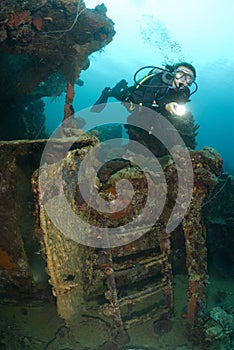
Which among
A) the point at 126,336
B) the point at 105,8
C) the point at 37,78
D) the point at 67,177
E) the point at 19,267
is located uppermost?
the point at 105,8

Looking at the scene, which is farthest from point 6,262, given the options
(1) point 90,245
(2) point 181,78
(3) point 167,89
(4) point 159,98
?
(2) point 181,78

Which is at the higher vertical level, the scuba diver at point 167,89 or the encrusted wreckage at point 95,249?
the scuba diver at point 167,89

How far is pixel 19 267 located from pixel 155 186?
1.96 meters

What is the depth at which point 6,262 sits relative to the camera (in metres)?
3.40

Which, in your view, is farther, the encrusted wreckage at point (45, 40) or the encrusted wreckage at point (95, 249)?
the encrusted wreckage at point (45, 40)

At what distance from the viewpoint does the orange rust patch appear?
11.0ft

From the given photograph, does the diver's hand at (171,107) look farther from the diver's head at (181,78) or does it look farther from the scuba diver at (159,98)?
the diver's head at (181,78)

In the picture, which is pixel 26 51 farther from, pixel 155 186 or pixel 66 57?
pixel 155 186

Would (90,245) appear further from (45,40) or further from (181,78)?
(45,40)

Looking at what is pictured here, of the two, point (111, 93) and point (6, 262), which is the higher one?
point (111, 93)

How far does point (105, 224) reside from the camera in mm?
3463

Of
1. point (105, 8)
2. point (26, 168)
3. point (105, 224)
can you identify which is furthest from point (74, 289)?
point (105, 8)

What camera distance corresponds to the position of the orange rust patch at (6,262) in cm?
335

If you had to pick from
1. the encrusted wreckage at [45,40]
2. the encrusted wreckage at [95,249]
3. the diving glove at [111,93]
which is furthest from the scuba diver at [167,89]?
the encrusted wreckage at [45,40]
